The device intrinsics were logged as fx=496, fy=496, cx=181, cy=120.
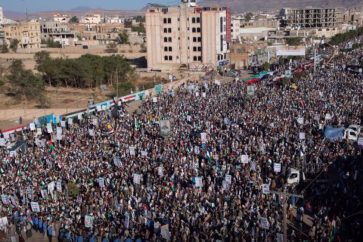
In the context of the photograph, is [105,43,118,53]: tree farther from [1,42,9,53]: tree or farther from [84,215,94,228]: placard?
[84,215,94,228]: placard

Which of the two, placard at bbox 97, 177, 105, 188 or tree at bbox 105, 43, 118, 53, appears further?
tree at bbox 105, 43, 118, 53

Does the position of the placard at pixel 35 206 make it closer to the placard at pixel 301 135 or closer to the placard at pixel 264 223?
the placard at pixel 264 223

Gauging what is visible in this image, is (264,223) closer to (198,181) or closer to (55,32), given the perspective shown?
(198,181)

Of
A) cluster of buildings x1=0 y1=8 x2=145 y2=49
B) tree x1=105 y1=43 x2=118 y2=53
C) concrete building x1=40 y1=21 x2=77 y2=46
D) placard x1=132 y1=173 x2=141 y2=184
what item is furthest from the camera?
concrete building x1=40 y1=21 x2=77 y2=46

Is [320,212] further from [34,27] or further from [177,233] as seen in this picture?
[34,27]

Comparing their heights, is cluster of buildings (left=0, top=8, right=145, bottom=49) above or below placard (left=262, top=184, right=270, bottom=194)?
above

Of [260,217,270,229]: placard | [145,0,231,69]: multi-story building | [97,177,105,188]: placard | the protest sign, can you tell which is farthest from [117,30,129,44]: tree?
[260,217,270,229]: placard

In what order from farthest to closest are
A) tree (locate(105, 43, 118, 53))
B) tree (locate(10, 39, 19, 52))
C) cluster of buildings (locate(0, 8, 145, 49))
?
cluster of buildings (locate(0, 8, 145, 49)), tree (locate(10, 39, 19, 52)), tree (locate(105, 43, 118, 53))
